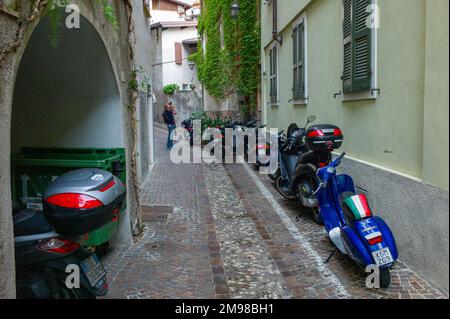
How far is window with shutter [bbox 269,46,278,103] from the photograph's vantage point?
11.8 m

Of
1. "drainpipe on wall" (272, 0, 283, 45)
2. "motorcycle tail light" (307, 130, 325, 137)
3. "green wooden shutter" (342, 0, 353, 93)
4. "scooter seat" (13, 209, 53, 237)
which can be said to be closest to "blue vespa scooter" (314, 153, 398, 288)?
"motorcycle tail light" (307, 130, 325, 137)

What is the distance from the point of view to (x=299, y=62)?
29.8ft

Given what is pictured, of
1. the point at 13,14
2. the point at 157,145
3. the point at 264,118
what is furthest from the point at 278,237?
the point at 157,145

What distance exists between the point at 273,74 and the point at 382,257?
905cm

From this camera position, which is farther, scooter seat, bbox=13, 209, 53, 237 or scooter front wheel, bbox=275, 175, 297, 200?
scooter front wheel, bbox=275, 175, 297, 200

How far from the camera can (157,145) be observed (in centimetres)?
1791

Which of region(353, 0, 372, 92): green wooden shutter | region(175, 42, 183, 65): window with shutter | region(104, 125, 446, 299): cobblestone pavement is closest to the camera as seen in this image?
region(104, 125, 446, 299): cobblestone pavement

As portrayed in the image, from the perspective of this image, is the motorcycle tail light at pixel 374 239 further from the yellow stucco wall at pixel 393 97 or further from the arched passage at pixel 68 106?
the arched passage at pixel 68 106

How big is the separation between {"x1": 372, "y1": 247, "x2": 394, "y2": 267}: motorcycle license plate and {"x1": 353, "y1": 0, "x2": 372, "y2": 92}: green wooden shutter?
2.15 m

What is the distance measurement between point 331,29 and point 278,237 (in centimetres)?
339

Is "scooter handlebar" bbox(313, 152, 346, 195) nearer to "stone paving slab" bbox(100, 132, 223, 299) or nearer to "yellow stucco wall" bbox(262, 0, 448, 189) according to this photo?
"yellow stucco wall" bbox(262, 0, 448, 189)

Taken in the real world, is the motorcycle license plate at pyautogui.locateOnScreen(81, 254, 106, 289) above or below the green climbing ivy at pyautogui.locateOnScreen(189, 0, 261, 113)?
below

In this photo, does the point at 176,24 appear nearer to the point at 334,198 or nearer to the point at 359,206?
the point at 334,198

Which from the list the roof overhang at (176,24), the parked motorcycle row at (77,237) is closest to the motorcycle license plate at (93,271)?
the parked motorcycle row at (77,237)
